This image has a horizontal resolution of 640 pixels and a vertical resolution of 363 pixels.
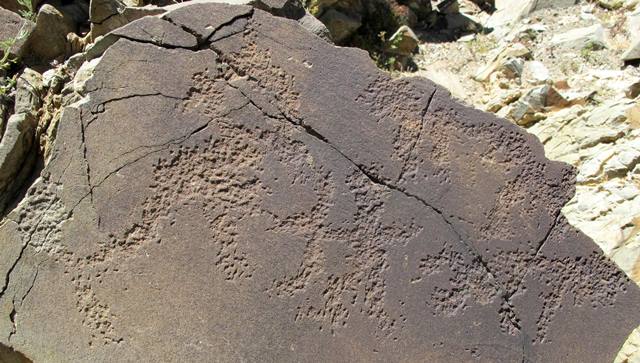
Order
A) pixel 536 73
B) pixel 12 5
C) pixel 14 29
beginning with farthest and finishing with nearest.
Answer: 1. pixel 536 73
2. pixel 12 5
3. pixel 14 29

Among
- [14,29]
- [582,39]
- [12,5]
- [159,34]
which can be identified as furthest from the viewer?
[582,39]

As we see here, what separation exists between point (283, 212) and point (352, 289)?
41 centimetres

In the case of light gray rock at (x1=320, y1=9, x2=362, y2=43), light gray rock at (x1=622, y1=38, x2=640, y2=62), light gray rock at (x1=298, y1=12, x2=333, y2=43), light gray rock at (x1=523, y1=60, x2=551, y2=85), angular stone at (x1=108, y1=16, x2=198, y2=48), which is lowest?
light gray rock at (x1=320, y1=9, x2=362, y2=43)

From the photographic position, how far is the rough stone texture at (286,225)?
2271mm

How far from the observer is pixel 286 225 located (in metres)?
2.39

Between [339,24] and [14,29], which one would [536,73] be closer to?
[339,24]

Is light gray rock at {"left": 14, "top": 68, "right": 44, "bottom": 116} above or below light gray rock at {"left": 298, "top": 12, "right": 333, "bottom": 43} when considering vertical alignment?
below

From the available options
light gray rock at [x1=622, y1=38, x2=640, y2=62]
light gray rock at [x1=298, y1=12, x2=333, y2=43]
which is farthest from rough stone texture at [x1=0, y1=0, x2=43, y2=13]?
light gray rock at [x1=622, y1=38, x2=640, y2=62]

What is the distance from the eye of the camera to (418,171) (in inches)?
99.8

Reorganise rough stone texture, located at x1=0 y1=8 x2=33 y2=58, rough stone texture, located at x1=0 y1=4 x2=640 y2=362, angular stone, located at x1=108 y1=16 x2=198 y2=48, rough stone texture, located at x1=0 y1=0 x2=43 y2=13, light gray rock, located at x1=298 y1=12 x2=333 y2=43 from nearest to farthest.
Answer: rough stone texture, located at x1=0 y1=4 x2=640 y2=362, angular stone, located at x1=108 y1=16 x2=198 y2=48, rough stone texture, located at x1=0 y1=8 x2=33 y2=58, light gray rock, located at x1=298 y1=12 x2=333 y2=43, rough stone texture, located at x1=0 y1=0 x2=43 y2=13

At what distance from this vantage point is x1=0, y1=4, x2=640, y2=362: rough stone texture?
89.4 inches

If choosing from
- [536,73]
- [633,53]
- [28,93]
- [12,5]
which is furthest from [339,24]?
[28,93]

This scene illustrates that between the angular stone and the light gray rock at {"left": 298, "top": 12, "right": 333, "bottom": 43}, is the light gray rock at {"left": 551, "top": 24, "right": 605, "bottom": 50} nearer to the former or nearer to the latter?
the light gray rock at {"left": 298, "top": 12, "right": 333, "bottom": 43}

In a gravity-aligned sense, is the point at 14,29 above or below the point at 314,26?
below
